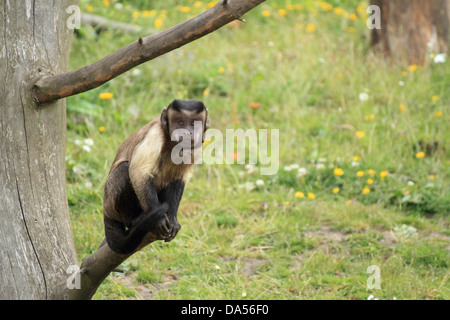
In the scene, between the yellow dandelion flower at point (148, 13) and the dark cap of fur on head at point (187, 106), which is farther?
the yellow dandelion flower at point (148, 13)

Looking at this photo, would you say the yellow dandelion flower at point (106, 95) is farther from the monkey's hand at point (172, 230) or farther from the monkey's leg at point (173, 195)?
the monkey's hand at point (172, 230)

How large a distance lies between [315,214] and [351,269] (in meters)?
0.83

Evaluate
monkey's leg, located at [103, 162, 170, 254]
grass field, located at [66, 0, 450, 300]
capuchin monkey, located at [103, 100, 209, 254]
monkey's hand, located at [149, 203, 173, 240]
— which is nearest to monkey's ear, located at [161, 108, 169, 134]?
capuchin monkey, located at [103, 100, 209, 254]

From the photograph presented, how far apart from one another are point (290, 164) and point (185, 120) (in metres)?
2.97

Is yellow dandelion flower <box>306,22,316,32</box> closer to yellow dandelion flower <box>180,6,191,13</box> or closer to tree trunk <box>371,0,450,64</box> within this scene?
tree trunk <box>371,0,450,64</box>

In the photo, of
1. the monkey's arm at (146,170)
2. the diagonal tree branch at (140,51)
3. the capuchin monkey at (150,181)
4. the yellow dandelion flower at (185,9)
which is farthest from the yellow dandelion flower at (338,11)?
the diagonal tree branch at (140,51)

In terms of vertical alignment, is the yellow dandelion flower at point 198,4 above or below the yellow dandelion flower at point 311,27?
above

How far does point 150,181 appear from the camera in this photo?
367 cm

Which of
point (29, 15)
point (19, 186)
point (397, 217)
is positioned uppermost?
point (29, 15)

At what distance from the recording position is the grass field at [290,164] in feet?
16.4

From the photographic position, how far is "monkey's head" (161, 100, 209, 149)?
3.70 metres

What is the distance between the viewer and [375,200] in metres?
5.95
